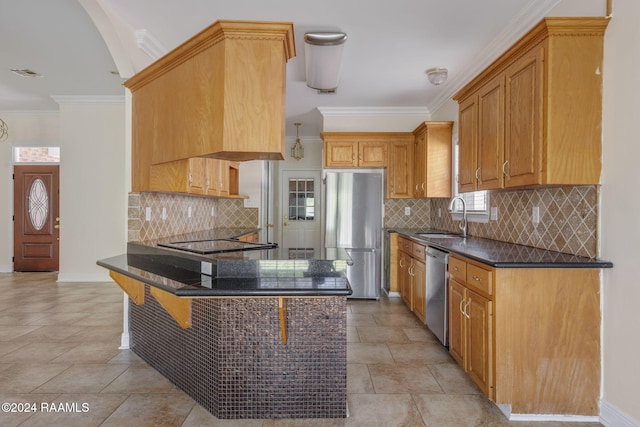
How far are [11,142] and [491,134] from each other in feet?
24.9

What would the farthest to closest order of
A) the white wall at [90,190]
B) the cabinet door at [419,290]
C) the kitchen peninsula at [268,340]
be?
the white wall at [90,190] < the cabinet door at [419,290] < the kitchen peninsula at [268,340]

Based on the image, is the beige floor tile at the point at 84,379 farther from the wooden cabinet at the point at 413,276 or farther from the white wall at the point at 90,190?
the white wall at the point at 90,190

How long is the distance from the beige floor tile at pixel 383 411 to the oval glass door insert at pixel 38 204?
653cm

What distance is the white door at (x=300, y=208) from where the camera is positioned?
7.27 meters

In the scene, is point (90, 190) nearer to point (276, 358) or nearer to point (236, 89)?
point (236, 89)

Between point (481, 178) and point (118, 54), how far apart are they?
10.3 feet

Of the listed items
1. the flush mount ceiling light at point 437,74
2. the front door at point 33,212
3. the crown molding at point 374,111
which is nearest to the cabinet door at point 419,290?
the flush mount ceiling light at point 437,74

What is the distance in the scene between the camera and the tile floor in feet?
6.85

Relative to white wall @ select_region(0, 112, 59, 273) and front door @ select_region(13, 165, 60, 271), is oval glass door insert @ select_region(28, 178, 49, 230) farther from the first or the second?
white wall @ select_region(0, 112, 59, 273)

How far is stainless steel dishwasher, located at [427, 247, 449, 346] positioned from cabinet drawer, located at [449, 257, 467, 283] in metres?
0.10

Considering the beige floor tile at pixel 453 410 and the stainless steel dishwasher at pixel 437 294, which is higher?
the stainless steel dishwasher at pixel 437 294

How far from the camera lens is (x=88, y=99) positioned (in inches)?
222

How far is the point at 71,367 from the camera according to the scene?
8.96 feet

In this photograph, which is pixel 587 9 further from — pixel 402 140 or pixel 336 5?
pixel 402 140
